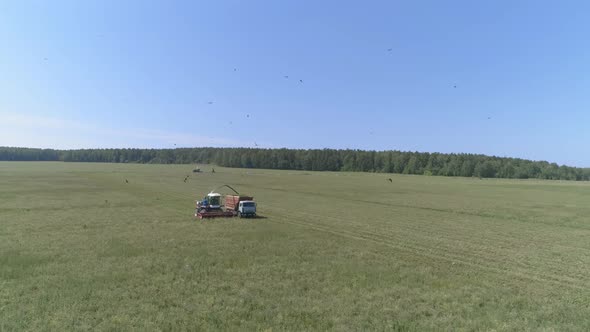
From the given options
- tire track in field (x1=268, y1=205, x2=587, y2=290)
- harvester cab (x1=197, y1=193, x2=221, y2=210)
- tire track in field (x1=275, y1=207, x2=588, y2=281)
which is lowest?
tire track in field (x1=268, y1=205, x2=587, y2=290)

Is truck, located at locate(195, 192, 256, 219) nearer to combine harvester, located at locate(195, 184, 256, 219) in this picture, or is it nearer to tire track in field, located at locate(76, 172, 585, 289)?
combine harvester, located at locate(195, 184, 256, 219)

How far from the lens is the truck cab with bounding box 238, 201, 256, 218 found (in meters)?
36.3

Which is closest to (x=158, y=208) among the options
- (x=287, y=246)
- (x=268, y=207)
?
(x=268, y=207)

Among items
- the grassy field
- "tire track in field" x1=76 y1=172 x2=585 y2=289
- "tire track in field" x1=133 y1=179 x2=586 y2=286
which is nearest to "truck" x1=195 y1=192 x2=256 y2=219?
the grassy field

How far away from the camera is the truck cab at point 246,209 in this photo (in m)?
36.3

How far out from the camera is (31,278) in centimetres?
1662

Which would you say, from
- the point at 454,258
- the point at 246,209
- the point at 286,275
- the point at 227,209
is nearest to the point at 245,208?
the point at 246,209

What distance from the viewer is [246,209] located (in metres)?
36.4

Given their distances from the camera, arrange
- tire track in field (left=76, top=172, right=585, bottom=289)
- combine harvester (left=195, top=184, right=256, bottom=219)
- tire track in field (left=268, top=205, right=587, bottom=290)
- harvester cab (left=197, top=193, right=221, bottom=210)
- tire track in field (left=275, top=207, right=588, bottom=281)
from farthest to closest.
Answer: harvester cab (left=197, top=193, right=221, bottom=210) < combine harvester (left=195, top=184, right=256, bottom=219) < tire track in field (left=275, top=207, right=588, bottom=281) < tire track in field (left=76, top=172, right=585, bottom=289) < tire track in field (left=268, top=205, right=587, bottom=290)

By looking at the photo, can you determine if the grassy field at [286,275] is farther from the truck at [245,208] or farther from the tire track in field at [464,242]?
the truck at [245,208]

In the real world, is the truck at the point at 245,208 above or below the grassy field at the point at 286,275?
above

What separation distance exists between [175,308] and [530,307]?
12.2 m

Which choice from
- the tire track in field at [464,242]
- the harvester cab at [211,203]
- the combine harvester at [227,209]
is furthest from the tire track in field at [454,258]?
the harvester cab at [211,203]

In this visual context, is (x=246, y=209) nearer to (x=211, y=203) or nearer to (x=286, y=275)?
(x=211, y=203)
